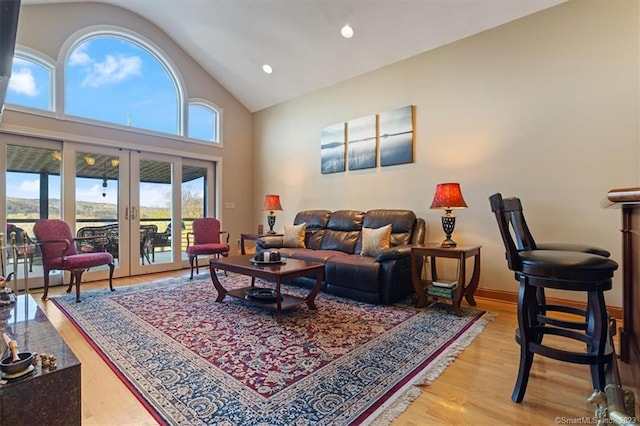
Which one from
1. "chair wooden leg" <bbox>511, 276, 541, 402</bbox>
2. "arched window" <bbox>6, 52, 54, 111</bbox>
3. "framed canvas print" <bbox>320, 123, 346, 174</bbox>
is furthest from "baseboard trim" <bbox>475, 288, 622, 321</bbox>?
"arched window" <bbox>6, 52, 54, 111</bbox>

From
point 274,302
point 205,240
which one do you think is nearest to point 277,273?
point 274,302

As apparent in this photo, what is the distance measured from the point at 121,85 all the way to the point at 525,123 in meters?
5.63

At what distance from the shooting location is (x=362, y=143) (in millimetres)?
4805

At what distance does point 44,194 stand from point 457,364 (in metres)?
5.25

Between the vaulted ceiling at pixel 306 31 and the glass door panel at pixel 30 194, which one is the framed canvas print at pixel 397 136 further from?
the glass door panel at pixel 30 194

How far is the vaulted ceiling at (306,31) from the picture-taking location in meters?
3.62

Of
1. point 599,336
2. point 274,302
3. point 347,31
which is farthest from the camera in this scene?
point 347,31

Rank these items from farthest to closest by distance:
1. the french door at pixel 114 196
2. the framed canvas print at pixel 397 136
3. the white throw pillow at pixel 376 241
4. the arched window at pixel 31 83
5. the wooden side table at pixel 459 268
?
1. the framed canvas print at pixel 397 136
2. the french door at pixel 114 196
3. the arched window at pixel 31 83
4. the white throw pillow at pixel 376 241
5. the wooden side table at pixel 459 268

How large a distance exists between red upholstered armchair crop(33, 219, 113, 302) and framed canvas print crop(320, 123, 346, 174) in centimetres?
330

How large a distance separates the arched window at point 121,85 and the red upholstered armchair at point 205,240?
170 centimetres

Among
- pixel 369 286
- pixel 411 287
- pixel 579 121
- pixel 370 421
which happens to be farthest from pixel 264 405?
pixel 579 121

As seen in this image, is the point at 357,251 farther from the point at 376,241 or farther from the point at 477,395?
the point at 477,395

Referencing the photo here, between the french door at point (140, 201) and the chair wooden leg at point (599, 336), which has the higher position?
the french door at point (140, 201)

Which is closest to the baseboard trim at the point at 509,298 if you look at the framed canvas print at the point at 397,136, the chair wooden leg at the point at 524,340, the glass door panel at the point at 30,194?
the framed canvas print at the point at 397,136
